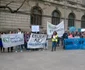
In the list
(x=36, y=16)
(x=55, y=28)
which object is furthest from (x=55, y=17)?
(x=55, y=28)

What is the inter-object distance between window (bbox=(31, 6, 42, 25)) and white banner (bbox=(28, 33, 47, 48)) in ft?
36.9

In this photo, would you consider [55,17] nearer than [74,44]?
No

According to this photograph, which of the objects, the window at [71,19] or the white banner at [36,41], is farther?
the window at [71,19]

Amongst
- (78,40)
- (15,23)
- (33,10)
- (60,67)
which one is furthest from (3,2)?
(60,67)

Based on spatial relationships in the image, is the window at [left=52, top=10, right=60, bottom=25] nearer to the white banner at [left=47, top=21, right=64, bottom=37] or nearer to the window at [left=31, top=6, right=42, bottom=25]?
the window at [left=31, top=6, right=42, bottom=25]

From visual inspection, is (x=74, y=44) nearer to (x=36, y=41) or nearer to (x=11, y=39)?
(x=36, y=41)

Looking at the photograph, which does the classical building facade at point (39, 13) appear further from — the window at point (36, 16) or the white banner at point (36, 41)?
the white banner at point (36, 41)

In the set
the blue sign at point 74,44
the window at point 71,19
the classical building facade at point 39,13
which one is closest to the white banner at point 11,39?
the blue sign at point 74,44

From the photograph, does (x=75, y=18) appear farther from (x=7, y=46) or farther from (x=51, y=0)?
(x=7, y=46)

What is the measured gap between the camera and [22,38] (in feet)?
65.4

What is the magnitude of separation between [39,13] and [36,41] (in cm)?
1285

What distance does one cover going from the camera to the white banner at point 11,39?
18.8 metres

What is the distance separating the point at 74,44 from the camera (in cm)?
2306

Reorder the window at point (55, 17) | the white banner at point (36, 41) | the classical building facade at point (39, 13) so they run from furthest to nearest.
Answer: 1. the window at point (55, 17)
2. the classical building facade at point (39, 13)
3. the white banner at point (36, 41)
